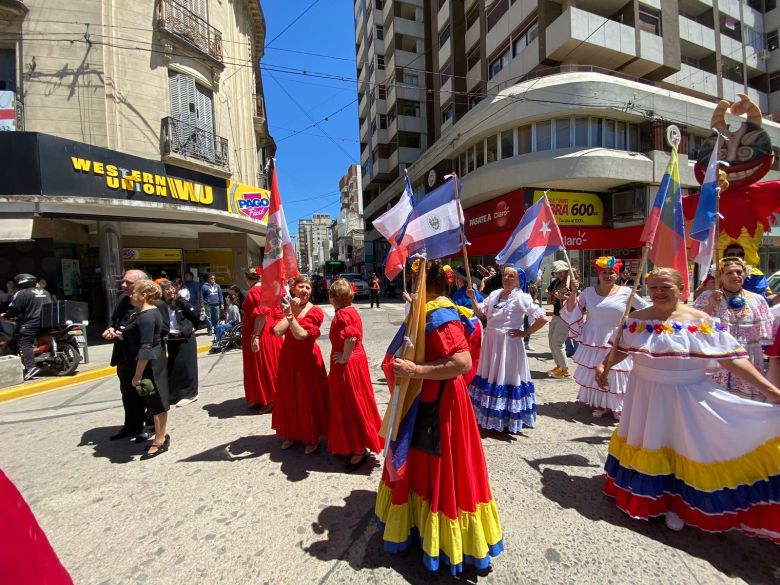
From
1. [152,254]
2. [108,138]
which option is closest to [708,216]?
[108,138]

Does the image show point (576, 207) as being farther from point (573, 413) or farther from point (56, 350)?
point (56, 350)

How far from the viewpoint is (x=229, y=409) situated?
5.03m

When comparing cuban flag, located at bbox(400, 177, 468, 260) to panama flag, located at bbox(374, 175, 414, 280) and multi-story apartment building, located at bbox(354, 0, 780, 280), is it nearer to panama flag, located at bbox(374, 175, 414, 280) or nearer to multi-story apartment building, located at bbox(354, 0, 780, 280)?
panama flag, located at bbox(374, 175, 414, 280)

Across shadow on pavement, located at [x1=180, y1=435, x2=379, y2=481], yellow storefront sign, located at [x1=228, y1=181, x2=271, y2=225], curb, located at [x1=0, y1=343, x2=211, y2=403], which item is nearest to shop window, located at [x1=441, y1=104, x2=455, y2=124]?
→ yellow storefront sign, located at [x1=228, y1=181, x2=271, y2=225]

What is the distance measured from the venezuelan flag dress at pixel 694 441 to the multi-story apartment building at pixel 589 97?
15.5 metres

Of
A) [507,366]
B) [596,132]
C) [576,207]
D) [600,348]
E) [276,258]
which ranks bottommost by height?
[507,366]

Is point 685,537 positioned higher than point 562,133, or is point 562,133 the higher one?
point 562,133

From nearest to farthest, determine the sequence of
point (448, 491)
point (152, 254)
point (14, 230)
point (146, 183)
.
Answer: point (448, 491)
point (14, 230)
point (146, 183)
point (152, 254)

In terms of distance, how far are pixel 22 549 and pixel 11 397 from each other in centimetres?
701

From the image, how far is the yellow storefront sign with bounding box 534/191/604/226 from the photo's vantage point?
59.7ft

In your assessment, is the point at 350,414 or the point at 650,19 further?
the point at 650,19

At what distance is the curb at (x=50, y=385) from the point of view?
5859 mm

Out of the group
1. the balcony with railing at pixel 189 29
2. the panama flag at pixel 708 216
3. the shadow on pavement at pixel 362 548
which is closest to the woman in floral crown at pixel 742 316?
the panama flag at pixel 708 216

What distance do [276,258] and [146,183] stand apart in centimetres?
1000
